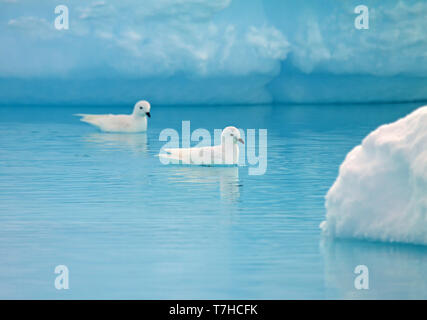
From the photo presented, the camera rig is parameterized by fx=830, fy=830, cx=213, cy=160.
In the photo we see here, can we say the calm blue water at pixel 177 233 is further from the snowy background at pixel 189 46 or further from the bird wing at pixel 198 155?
the snowy background at pixel 189 46

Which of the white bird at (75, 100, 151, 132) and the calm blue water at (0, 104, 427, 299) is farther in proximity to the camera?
the white bird at (75, 100, 151, 132)

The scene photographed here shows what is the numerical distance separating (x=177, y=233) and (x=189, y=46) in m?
15.0

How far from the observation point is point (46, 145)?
1258cm

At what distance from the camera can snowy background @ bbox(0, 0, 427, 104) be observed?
20.4 meters

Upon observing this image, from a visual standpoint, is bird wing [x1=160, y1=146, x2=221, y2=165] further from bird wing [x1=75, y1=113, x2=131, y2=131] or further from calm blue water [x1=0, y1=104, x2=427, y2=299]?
bird wing [x1=75, y1=113, x2=131, y2=131]

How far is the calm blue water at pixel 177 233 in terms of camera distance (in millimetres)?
4570

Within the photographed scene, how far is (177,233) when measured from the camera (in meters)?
5.89

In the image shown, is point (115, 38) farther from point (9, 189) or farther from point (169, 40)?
point (9, 189)

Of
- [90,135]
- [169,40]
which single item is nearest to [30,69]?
[169,40]

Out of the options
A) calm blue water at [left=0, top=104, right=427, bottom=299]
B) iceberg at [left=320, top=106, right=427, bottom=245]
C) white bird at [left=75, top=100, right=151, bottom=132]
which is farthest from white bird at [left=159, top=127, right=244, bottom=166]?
white bird at [left=75, top=100, right=151, bottom=132]

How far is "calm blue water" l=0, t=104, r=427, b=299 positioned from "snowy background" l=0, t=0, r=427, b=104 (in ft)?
30.1

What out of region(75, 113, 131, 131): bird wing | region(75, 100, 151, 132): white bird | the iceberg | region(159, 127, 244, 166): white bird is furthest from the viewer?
region(75, 113, 131, 131): bird wing

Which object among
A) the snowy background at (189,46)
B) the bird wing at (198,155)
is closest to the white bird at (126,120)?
the bird wing at (198,155)
